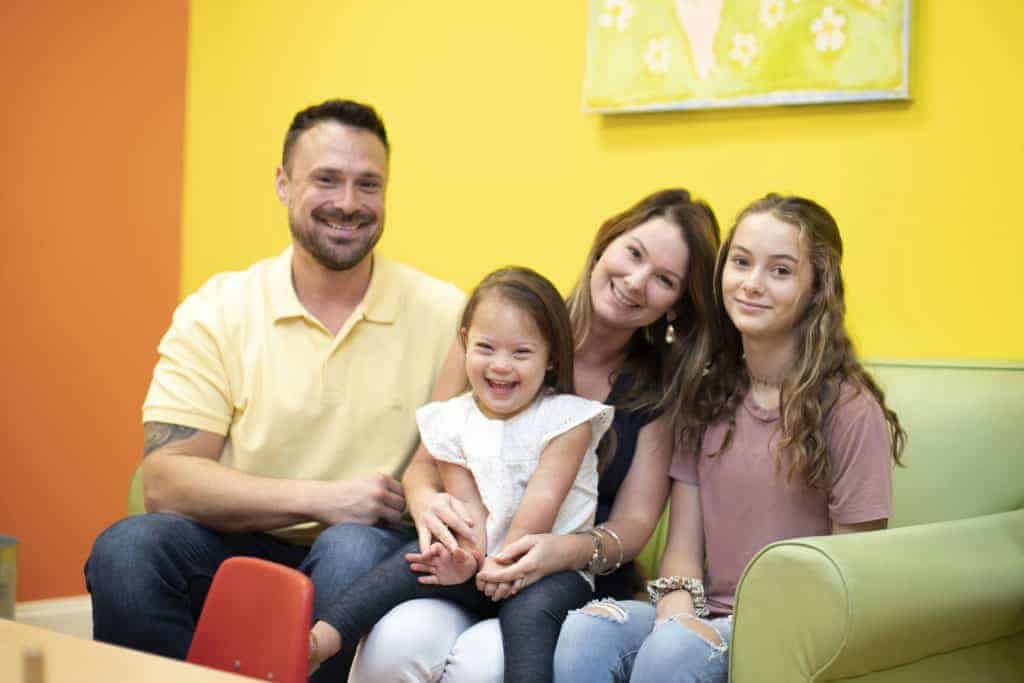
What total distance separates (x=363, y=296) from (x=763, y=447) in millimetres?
914

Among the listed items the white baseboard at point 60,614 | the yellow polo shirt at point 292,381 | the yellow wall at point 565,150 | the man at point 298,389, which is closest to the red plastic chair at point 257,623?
the man at point 298,389

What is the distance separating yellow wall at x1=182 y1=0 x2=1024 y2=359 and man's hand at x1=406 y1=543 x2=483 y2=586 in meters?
1.06

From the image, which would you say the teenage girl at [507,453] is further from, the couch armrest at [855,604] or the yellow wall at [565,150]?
the yellow wall at [565,150]

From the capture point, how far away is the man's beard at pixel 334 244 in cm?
253

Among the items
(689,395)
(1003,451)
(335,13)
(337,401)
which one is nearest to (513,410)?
(689,395)

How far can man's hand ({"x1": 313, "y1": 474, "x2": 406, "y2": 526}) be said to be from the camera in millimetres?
2312

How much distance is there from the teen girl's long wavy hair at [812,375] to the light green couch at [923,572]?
16 centimetres

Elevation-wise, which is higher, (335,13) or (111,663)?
(335,13)

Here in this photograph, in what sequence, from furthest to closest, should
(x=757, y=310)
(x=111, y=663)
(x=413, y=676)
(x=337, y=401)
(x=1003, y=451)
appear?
1. (x=337, y=401)
2. (x=1003, y=451)
3. (x=757, y=310)
4. (x=413, y=676)
5. (x=111, y=663)

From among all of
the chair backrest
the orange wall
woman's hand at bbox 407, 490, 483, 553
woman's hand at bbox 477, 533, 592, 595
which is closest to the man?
woman's hand at bbox 407, 490, 483, 553

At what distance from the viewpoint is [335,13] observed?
3498 millimetres

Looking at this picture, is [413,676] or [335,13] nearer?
[413,676]

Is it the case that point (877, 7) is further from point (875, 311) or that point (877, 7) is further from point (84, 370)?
point (84, 370)

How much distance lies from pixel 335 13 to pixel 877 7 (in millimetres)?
1573
